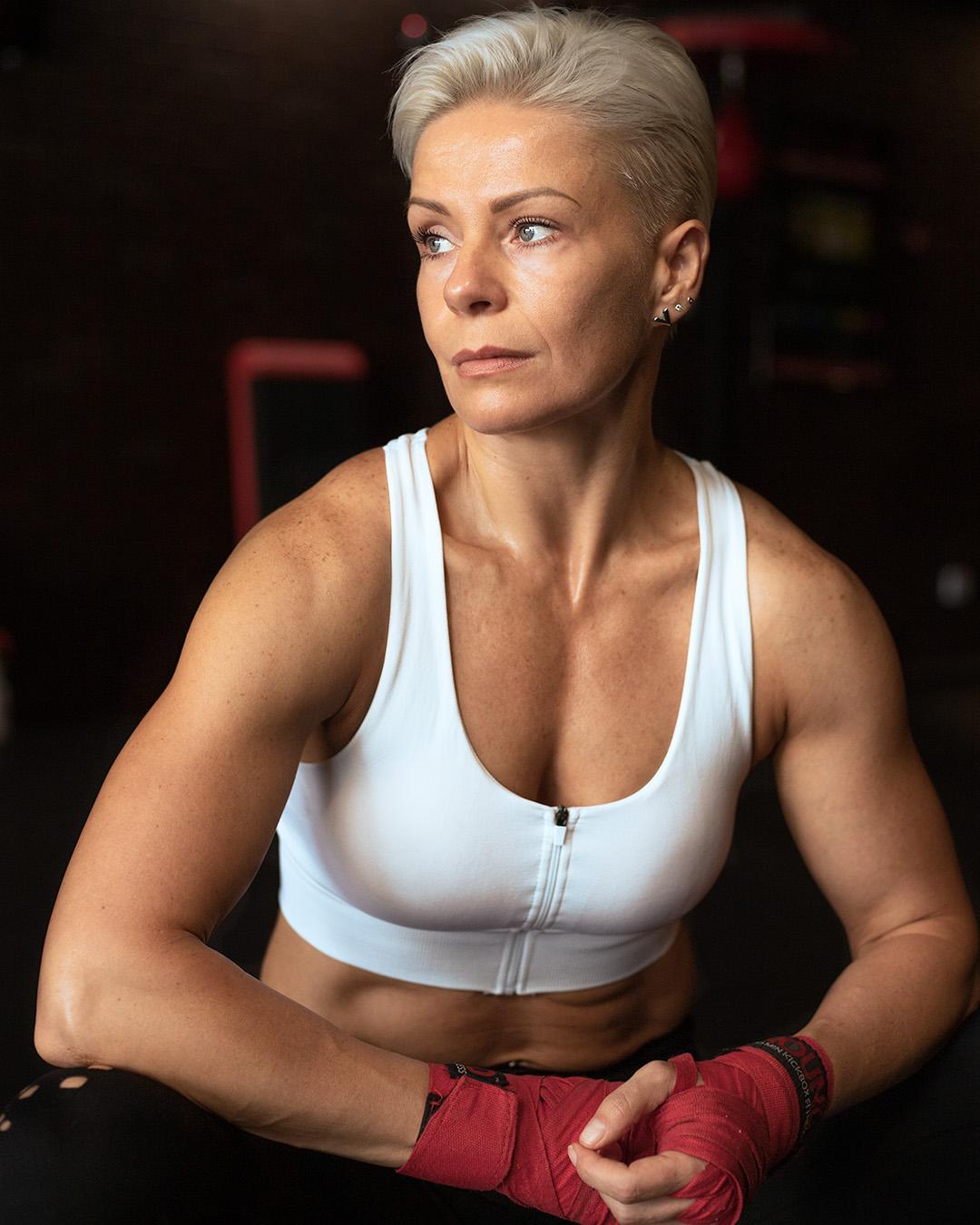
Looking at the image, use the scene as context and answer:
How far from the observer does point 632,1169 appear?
89cm

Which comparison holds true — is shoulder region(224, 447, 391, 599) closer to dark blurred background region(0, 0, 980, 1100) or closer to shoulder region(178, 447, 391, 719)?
shoulder region(178, 447, 391, 719)

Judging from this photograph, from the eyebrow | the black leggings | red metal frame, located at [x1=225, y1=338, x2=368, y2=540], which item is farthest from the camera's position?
red metal frame, located at [x1=225, y1=338, x2=368, y2=540]

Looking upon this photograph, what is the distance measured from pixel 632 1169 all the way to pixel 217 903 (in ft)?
1.16

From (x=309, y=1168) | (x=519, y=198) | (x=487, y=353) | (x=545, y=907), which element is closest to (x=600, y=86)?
(x=519, y=198)

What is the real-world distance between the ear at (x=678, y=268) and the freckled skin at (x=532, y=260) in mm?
35

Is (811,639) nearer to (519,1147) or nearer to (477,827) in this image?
(477,827)

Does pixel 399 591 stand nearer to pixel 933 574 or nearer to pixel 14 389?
pixel 14 389

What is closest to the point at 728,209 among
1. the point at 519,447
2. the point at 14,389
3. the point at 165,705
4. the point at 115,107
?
the point at 115,107

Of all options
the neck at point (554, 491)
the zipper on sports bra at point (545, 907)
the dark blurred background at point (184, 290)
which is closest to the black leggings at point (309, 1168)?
the zipper on sports bra at point (545, 907)

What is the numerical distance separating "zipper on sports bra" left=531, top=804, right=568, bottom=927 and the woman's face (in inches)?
13.0

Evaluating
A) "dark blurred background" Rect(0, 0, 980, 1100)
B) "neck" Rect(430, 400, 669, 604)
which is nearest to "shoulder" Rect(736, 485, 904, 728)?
→ "neck" Rect(430, 400, 669, 604)

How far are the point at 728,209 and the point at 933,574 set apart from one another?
80.7 inches

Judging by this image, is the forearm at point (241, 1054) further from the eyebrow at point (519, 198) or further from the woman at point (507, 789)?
the eyebrow at point (519, 198)

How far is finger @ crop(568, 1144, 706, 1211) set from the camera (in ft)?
2.90
